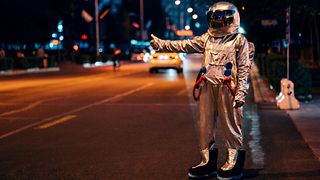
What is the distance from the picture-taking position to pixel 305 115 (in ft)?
43.2

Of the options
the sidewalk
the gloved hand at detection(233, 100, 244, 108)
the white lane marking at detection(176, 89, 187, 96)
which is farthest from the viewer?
the white lane marking at detection(176, 89, 187, 96)

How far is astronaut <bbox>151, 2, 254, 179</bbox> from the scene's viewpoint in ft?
21.5

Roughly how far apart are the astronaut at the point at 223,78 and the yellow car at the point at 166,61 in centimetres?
2796

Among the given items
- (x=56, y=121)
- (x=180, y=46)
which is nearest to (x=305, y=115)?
(x=56, y=121)

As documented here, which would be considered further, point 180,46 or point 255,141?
point 255,141

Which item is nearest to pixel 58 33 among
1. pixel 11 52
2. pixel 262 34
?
pixel 11 52

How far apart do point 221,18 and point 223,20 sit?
0.03 m

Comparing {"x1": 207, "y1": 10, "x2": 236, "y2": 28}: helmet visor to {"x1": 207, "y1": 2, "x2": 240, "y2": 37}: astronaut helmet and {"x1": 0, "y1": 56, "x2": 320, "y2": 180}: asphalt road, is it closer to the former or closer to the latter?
{"x1": 207, "y1": 2, "x2": 240, "y2": 37}: astronaut helmet

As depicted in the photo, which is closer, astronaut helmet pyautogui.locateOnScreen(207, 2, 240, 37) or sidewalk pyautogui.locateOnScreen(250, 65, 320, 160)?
astronaut helmet pyautogui.locateOnScreen(207, 2, 240, 37)

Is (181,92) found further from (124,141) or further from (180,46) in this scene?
(180,46)

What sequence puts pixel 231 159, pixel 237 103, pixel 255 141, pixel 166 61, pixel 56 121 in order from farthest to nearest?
pixel 166 61 < pixel 56 121 < pixel 255 141 < pixel 231 159 < pixel 237 103

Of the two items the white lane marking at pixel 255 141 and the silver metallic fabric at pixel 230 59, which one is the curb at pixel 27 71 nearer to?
the white lane marking at pixel 255 141

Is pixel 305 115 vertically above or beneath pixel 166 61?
beneath

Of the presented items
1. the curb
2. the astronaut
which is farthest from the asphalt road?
the curb
